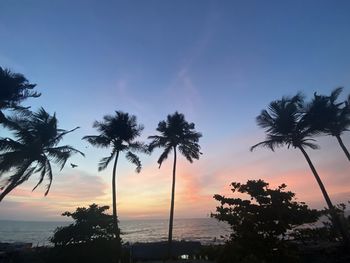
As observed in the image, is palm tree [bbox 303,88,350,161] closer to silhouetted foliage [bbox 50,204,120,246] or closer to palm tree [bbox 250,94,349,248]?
palm tree [bbox 250,94,349,248]

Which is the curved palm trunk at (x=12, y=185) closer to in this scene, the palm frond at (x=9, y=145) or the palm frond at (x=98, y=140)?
the palm frond at (x=9, y=145)

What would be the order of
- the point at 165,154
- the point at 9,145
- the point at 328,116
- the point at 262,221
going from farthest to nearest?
the point at 165,154
the point at 328,116
the point at 9,145
the point at 262,221

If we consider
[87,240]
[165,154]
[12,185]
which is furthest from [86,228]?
[165,154]

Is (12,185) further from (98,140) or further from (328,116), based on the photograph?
(328,116)

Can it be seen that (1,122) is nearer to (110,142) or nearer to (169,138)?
(110,142)

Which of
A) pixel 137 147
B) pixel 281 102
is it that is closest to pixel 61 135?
pixel 137 147

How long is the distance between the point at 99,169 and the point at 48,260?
11184 mm

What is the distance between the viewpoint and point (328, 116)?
29.7m

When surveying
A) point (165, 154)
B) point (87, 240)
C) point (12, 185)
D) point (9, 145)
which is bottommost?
point (87, 240)

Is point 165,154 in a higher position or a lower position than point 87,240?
higher

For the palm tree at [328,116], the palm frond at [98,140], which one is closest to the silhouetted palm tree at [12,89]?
the palm frond at [98,140]

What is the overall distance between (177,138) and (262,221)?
20.0 metres

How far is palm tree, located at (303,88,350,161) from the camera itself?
2964 centimetres

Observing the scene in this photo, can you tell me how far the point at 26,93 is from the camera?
24.1m
